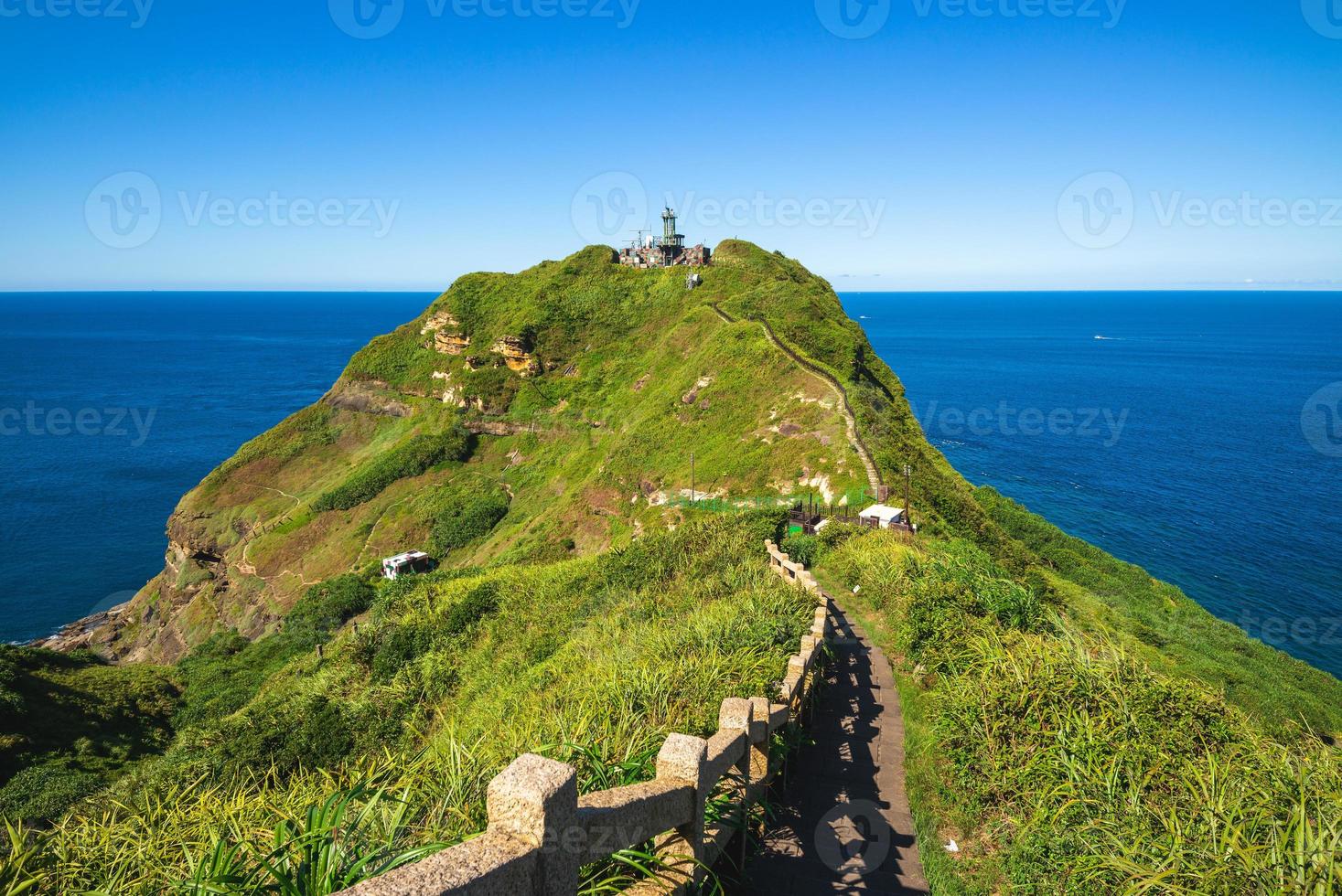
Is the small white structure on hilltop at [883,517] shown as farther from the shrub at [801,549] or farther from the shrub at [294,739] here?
the shrub at [294,739]

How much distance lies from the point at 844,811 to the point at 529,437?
191 feet

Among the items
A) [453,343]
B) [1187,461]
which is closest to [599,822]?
[453,343]

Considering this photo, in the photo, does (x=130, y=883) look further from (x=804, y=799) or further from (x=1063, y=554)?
(x=1063, y=554)

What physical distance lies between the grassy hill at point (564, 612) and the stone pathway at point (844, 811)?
51cm

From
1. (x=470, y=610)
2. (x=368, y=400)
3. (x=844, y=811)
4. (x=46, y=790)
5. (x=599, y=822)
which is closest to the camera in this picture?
(x=599, y=822)

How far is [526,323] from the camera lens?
7119 centimetres

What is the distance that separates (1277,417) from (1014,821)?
407 ft

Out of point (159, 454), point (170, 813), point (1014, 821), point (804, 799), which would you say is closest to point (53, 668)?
point (170, 813)

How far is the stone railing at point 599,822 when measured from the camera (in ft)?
10.6

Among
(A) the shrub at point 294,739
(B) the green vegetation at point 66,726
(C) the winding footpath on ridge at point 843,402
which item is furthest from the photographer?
(C) the winding footpath on ridge at point 843,402

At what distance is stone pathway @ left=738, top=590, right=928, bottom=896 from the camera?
6797 mm

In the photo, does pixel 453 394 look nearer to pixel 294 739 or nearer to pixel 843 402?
pixel 843 402

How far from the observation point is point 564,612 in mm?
19234

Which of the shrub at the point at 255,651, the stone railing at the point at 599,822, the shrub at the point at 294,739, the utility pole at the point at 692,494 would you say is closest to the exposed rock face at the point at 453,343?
the shrub at the point at 255,651
